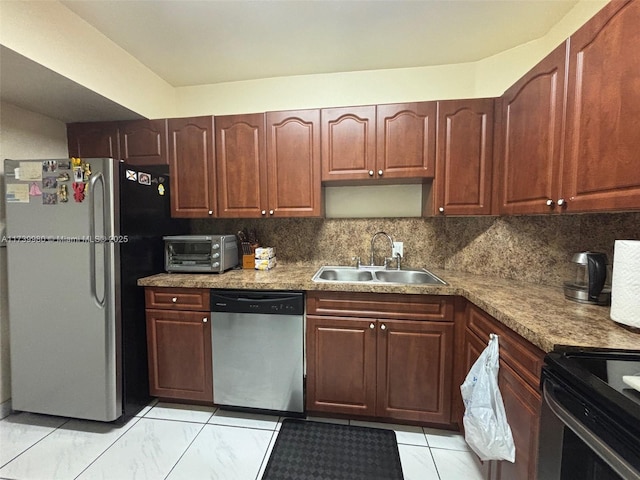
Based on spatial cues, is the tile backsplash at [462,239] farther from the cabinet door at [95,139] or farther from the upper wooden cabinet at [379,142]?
the cabinet door at [95,139]

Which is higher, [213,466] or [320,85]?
[320,85]

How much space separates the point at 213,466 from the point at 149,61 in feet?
8.93

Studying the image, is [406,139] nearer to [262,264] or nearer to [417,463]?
[262,264]

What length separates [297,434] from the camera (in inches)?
62.4

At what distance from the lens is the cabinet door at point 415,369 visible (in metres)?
1.58

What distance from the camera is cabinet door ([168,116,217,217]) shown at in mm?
2029

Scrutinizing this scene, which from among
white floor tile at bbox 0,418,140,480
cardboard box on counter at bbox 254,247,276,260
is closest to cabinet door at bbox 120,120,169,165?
cardboard box on counter at bbox 254,247,276,260

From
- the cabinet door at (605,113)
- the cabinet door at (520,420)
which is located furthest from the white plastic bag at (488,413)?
the cabinet door at (605,113)

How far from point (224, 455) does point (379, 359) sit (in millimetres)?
1016

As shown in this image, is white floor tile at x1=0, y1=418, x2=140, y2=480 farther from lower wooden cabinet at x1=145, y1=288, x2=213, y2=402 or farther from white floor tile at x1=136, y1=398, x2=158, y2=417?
lower wooden cabinet at x1=145, y1=288, x2=213, y2=402

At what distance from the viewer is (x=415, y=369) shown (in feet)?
5.25

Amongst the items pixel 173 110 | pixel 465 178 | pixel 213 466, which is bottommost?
pixel 213 466

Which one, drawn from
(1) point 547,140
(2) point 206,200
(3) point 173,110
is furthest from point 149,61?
(1) point 547,140

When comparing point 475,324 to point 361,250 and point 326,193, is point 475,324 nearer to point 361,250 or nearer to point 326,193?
point 361,250
